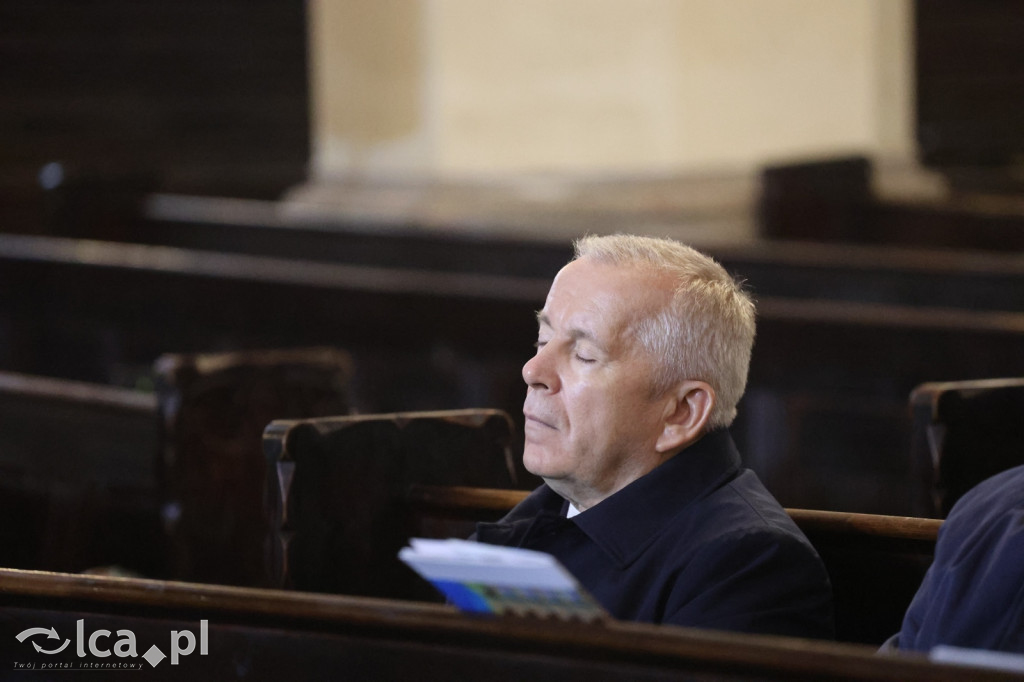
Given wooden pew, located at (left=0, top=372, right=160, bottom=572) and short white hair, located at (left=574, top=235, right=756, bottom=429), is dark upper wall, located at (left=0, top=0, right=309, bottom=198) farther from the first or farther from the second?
short white hair, located at (left=574, top=235, right=756, bottom=429)

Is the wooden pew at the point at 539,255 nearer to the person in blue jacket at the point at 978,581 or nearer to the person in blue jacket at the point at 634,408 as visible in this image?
the person in blue jacket at the point at 634,408

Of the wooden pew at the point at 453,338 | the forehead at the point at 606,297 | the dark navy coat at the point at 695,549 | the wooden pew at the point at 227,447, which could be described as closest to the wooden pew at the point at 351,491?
the dark navy coat at the point at 695,549

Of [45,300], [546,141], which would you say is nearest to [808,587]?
[45,300]

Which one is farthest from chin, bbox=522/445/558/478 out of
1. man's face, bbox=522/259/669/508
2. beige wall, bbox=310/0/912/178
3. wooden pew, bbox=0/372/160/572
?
beige wall, bbox=310/0/912/178

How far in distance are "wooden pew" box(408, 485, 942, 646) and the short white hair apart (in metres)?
0.22

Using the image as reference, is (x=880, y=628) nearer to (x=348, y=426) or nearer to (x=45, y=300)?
(x=348, y=426)

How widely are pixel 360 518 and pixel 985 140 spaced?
7.18 meters

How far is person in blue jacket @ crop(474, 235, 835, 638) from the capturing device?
1898mm

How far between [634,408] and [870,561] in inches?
16.5

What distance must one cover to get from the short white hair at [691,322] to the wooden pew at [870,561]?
0.73 ft

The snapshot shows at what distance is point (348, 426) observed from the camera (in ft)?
7.88

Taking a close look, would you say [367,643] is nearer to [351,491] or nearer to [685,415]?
[685,415]

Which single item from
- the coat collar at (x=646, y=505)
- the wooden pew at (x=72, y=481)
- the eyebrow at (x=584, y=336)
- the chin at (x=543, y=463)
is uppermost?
the eyebrow at (x=584, y=336)

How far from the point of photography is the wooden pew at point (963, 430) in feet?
8.80
